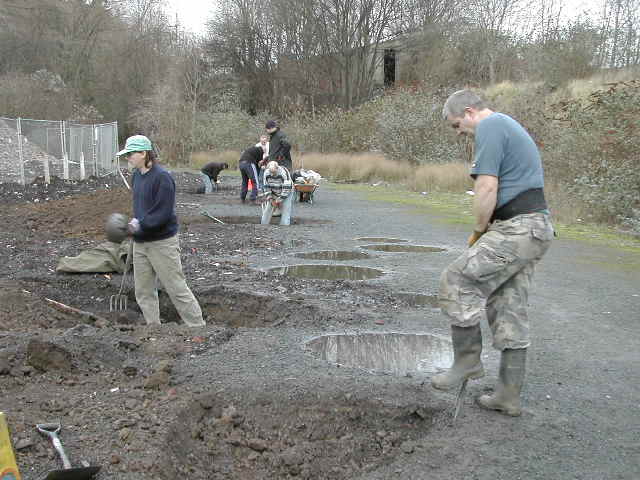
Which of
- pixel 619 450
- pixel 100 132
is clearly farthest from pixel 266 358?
pixel 100 132

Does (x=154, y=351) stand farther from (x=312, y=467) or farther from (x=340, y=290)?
(x=340, y=290)

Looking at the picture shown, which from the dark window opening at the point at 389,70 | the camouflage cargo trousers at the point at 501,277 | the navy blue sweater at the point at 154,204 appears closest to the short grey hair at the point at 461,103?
the camouflage cargo trousers at the point at 501,277

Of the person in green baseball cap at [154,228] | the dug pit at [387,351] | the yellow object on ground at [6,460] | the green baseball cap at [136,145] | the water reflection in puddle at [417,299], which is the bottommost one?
the water reflection in puddle at [417,299]

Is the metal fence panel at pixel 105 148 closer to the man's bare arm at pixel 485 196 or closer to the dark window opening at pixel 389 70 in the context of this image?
the man's bare arm at pixel 485 196

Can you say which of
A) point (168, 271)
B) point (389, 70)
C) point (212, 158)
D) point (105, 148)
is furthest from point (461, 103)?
point (389, 70)

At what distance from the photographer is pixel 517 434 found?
3.88m

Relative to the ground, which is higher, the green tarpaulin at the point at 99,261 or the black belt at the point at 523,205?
the black belt at the point at 523,205

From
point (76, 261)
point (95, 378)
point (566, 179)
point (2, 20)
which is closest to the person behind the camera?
point (95, 378)

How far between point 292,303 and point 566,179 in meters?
11.3

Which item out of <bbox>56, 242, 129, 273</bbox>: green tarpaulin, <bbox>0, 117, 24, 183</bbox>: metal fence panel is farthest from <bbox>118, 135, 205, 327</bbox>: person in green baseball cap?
<bbox>0, 117, 24, 183</bbox>: metal fence panel

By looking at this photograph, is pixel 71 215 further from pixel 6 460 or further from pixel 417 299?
pixel 6 460

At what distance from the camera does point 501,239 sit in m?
4.03

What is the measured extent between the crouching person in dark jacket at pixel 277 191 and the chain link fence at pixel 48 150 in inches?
291

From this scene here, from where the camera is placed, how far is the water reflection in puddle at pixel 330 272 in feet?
27.9
